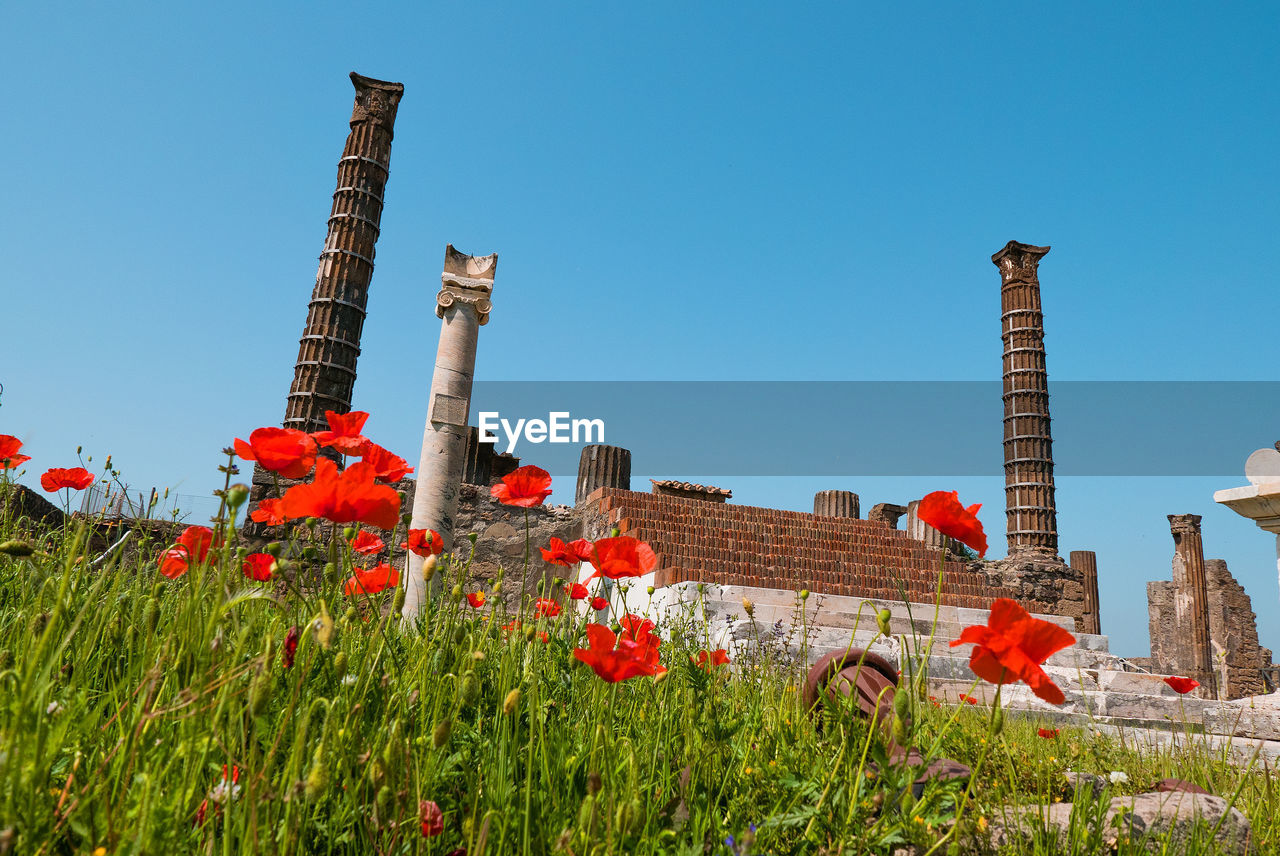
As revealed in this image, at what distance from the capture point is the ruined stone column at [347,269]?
34.0ft

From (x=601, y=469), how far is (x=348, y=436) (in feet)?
31.0

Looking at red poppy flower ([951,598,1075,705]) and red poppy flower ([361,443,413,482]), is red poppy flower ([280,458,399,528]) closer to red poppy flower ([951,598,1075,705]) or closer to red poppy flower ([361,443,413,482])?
red poppy flower ([361,443,413,482])

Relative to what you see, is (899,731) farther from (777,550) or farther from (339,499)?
(777,550)

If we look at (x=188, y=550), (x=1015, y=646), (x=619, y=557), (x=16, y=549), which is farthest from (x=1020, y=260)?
(x=16, y=549)

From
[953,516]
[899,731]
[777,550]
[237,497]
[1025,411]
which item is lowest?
[899,731]

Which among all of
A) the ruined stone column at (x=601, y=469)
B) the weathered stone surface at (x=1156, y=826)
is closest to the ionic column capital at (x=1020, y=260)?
the ruined stone column at (x=601, y=469)

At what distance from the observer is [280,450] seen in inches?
60.1

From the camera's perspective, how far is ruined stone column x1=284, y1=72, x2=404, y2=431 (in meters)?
10.4

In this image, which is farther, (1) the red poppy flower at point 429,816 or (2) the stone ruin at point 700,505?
(2) the stone ruin at point 700,505

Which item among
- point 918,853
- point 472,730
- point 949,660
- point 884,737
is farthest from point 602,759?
point 949,660

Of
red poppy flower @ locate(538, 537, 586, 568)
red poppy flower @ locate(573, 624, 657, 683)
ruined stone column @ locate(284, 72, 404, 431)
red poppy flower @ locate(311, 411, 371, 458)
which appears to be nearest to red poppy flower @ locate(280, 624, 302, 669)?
red poppy flower @ locate(311, 411, 371, 458)

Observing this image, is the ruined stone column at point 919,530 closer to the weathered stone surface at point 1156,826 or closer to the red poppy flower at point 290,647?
the weathered stone surface at point 1156,826

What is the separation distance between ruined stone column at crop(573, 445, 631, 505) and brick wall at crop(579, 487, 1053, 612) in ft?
2.91

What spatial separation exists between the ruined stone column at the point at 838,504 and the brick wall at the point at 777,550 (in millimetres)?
2525
